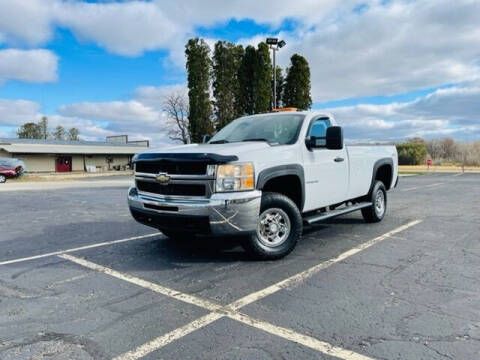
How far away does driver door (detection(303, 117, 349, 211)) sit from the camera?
17.7 feet

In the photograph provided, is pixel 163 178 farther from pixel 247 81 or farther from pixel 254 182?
pixel 247 81

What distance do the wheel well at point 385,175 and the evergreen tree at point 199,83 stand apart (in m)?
31.5

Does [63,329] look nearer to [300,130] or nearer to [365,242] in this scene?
[300,130]

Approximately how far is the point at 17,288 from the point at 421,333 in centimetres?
403

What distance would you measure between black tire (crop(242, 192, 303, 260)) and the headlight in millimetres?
428

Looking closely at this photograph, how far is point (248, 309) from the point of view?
345 centimetres

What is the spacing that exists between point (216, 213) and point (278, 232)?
108 centimetres

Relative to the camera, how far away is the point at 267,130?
579cm

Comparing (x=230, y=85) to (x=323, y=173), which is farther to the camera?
(x=230, y=85)

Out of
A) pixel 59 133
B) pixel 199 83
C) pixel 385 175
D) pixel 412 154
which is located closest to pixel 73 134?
pixel 59 133

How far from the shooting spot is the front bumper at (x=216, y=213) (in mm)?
4312

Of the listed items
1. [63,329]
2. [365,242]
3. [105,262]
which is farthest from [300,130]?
[63,329]

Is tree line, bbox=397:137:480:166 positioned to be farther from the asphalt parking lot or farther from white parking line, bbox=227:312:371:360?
white parking line, bbox=227:312:371:360

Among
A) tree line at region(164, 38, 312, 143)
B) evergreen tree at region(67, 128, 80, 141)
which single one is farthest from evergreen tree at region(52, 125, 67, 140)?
tree line at region(164, 38, 312, 143)
